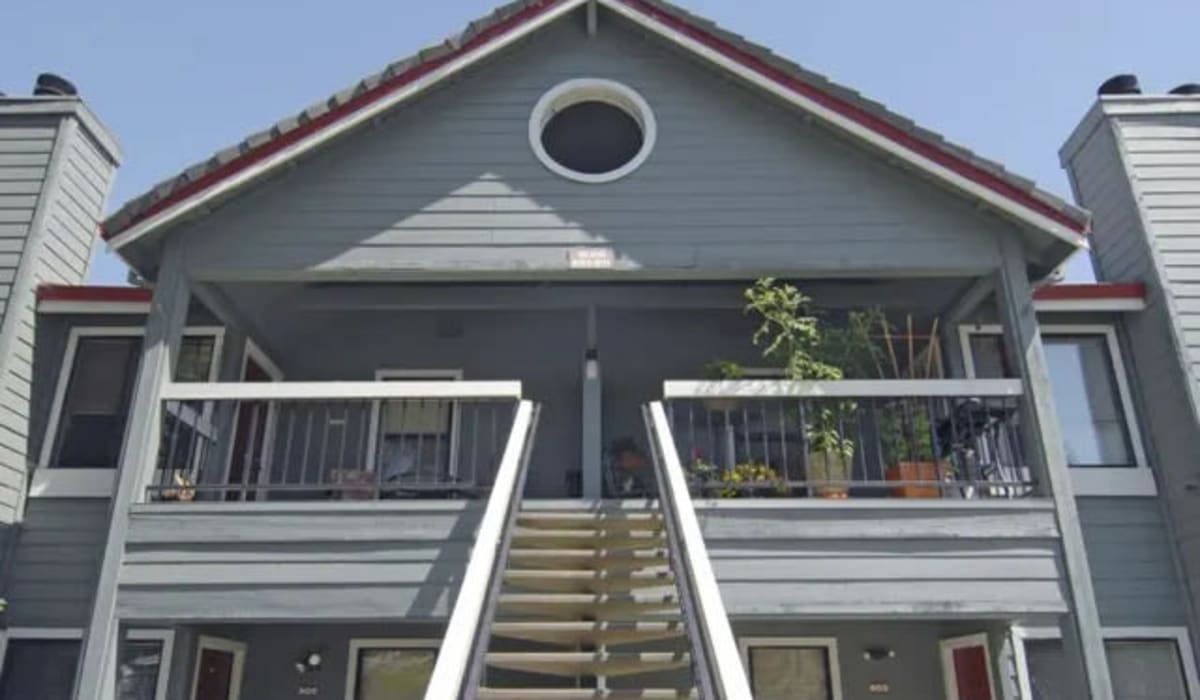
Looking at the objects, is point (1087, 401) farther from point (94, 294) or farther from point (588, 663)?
point (94, 294)

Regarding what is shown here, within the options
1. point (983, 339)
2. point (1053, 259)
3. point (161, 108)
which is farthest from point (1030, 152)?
point (161, 108)

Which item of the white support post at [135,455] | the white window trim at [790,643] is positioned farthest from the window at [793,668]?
the white support post at [135,455]

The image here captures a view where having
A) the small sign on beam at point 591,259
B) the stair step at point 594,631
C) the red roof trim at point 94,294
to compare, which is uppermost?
the red roof trim at point 94,294

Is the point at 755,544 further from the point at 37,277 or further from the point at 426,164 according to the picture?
the point at 37,277

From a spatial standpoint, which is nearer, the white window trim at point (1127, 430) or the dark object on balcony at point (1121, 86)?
the white window trim at point (1127, 430)

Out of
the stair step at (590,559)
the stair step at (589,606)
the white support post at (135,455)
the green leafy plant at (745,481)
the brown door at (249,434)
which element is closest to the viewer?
the stair step at (589,606)

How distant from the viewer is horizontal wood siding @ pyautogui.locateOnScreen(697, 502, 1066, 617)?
5715 millimetres

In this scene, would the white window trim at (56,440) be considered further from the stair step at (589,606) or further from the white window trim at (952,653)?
the white window trim at (952,653)

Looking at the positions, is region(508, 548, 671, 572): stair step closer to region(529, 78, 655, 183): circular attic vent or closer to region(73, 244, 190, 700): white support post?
region(73, 244, 190, 700): white support post

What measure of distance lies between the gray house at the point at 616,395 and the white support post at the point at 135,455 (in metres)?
0.02

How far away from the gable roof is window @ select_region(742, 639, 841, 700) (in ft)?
13.4

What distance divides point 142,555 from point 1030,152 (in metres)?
10.2

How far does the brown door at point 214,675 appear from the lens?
7111 millimetres

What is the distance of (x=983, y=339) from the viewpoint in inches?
321
